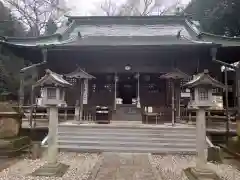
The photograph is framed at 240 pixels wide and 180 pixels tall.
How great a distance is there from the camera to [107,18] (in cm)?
1736

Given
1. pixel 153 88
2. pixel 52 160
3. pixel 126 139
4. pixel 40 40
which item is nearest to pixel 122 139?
pixel 126 139

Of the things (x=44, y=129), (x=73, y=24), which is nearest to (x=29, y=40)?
(x=73, y=24)

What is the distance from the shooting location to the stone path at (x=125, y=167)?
5.80 metres

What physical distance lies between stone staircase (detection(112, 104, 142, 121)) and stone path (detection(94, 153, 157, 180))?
18.6ft

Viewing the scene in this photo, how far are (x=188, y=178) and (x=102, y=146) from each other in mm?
3995

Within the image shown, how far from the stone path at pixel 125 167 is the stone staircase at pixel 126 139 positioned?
2.22ft

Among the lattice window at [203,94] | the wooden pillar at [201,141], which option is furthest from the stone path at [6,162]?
the lattice window at [203,94]

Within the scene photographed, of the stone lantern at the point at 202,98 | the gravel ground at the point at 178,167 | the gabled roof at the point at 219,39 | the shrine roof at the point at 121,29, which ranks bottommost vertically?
the gravel ground at the point at 178,167

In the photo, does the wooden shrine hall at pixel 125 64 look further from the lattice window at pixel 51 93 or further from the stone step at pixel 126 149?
the lattice window at pixel 51 93

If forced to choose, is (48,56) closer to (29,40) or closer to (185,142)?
(29,40)

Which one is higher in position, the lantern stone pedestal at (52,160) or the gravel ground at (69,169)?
the lantern stone pedestal at (52,160)

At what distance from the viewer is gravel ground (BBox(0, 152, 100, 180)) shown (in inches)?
228

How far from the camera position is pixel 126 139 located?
9.38 meters

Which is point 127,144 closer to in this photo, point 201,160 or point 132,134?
point 132,134
